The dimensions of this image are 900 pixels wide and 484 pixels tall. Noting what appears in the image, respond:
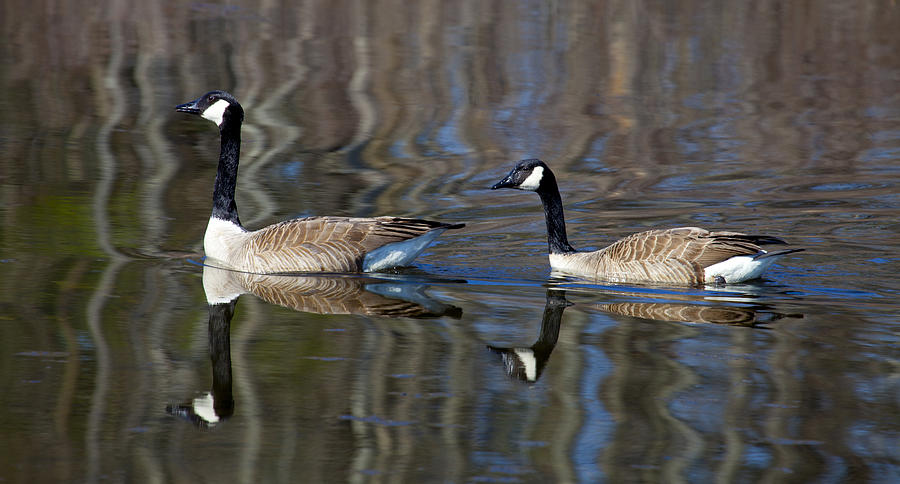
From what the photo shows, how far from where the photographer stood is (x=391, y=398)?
6.41 meters

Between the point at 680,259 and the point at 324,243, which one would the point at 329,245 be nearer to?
the point at 324,243

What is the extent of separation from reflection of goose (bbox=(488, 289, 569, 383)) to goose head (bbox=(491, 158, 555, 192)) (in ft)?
7.19

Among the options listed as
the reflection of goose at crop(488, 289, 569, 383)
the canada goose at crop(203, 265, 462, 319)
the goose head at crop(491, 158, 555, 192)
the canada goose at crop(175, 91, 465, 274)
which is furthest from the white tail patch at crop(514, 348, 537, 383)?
the goose head at crop(491, 158, 555, 192)

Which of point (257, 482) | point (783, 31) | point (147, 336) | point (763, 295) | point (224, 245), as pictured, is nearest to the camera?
point (257, 482)

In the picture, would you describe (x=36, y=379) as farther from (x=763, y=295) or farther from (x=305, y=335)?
(x=763, y=295)

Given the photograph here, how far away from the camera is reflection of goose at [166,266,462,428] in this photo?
7832mm

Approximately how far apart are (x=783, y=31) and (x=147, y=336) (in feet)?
71.4

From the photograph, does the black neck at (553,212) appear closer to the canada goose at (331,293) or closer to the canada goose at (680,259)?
the canada goose at (680,259)

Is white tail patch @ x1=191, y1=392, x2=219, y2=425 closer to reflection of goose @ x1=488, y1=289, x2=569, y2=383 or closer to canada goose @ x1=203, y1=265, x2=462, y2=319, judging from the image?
reflection of goose @ x1=488, y1=289, x2=569, y2=383

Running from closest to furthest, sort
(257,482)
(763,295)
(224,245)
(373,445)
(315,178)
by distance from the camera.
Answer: (257,482) → (373,445) → (763,295) → (224,245) → (315,178)

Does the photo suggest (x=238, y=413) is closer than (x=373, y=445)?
No

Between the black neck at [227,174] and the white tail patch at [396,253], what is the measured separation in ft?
4.44

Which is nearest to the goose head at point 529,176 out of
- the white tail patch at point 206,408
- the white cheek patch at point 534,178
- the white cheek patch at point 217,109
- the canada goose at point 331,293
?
the white cheek patch at point 534,178

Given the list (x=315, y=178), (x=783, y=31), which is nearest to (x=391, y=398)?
(x=315, y=178)
